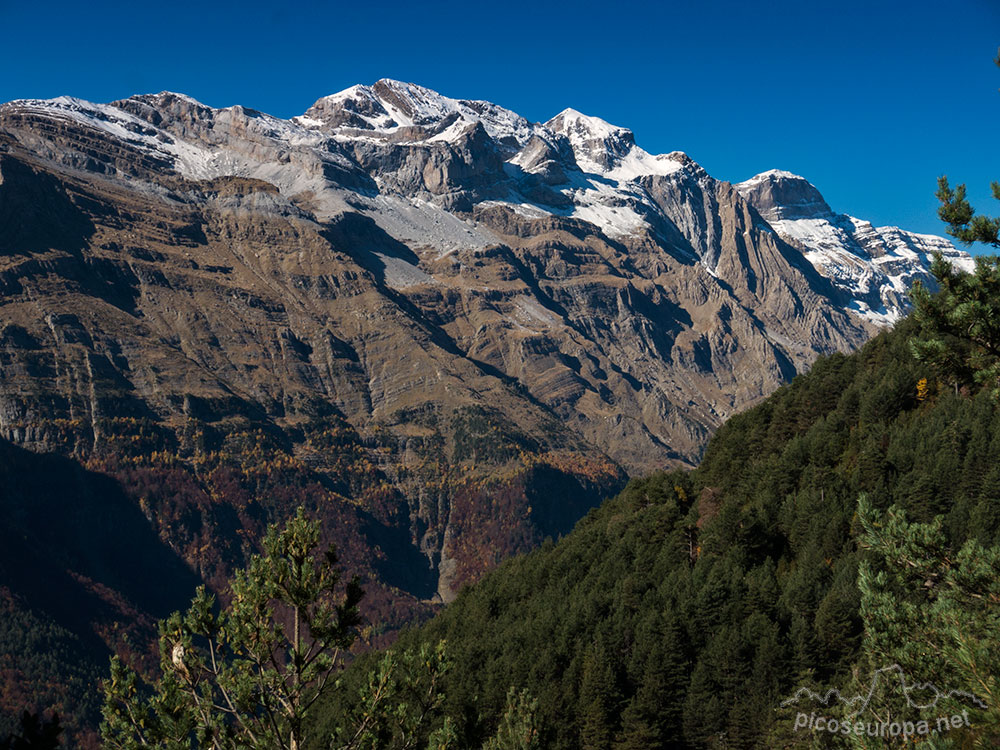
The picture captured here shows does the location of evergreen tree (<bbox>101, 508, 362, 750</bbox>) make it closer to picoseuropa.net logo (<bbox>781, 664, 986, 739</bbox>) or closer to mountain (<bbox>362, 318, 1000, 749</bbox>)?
picoseuropa.net logo (<bbox>781, 664, 986, 739</bbox>)

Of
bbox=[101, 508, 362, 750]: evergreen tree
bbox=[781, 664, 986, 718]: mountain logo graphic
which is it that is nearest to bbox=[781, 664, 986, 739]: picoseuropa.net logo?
bbox=[781, 664, 986, 718]: mountain logo graphic

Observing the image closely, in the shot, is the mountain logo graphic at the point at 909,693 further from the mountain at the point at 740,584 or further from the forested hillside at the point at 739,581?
the forested hillside at the point at 739,581

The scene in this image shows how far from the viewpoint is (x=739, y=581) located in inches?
3661

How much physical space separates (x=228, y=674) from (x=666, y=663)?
72.5 meters

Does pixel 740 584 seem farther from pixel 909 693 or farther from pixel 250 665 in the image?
pixel 250 665

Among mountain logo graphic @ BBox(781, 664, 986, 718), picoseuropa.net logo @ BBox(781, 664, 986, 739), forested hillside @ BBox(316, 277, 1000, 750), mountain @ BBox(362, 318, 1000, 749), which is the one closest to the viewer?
mountain logo graphic @ BBox(781, 664, 986, 718)

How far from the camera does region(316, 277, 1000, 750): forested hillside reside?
266 ft

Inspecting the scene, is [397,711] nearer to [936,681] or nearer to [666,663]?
[936,681]

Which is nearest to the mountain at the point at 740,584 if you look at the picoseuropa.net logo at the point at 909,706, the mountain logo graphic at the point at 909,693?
the mountain logo graphic at the point at 909,693

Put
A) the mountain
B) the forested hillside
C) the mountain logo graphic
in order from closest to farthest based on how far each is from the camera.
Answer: the mountain logo graphic
the mountain
the forested hillside

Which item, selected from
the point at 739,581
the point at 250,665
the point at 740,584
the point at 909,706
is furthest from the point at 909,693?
the point at 739,581

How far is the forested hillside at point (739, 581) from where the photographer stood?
3196 inches

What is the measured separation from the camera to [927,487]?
88562mm

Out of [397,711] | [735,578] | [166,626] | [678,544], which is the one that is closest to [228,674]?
[166,626]
